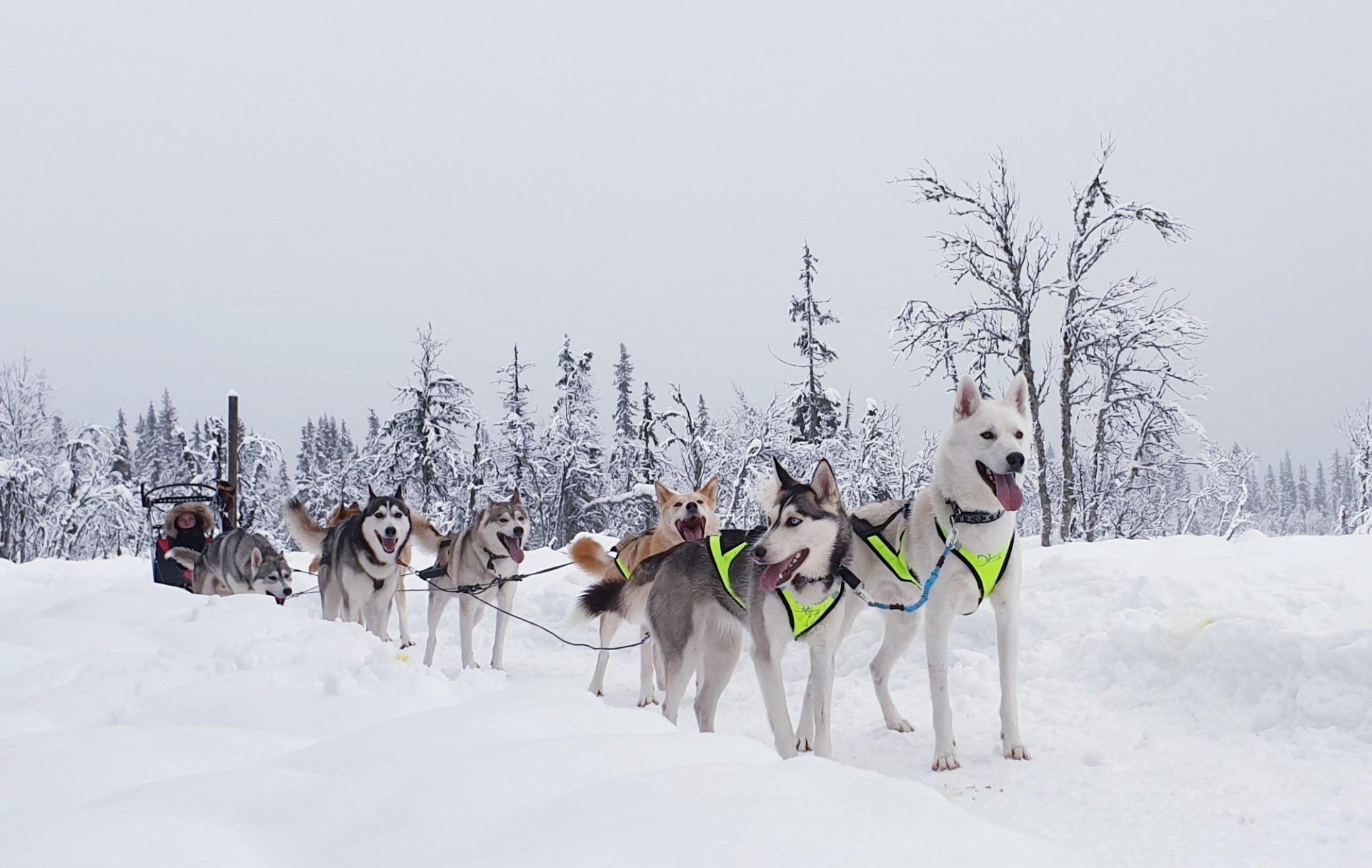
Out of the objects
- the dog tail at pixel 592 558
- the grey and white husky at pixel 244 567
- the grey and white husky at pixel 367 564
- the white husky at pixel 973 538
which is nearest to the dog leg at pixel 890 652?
the white husky at pixel 973 538

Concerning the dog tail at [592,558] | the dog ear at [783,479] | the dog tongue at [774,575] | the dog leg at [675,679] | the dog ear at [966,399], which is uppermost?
the dog ear at [966,399]

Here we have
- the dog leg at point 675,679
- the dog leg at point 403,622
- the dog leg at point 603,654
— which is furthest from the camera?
the dog leg at point 403,622

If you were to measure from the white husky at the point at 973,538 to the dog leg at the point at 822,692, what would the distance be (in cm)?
54

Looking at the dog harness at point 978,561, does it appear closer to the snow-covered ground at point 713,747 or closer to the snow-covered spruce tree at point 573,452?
the snow-covered ground at point 713,747

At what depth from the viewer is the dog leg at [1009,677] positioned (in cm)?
426

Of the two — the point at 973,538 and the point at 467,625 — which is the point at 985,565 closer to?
the point at 973,538

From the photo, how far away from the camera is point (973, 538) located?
14.4 ft

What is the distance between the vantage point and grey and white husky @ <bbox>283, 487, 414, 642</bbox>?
7543mm

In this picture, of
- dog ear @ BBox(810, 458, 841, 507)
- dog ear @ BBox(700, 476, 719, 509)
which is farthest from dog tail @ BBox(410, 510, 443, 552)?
dog ear @ BBox(810, 458, 841, 507)

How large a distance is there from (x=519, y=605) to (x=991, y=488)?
7758 mm

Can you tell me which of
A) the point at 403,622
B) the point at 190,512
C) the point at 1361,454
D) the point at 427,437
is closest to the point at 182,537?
the point at 190,512

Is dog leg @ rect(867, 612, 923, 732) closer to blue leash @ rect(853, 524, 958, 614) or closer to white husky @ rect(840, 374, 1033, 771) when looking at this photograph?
blue leash @ rect(853, 524, 958, 614)

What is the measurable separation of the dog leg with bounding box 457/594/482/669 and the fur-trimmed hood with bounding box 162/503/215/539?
14.7ft

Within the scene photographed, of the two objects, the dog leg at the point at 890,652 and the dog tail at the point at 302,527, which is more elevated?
the dog tail at the point at 302,527
